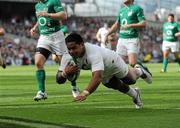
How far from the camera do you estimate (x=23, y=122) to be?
32.0ft

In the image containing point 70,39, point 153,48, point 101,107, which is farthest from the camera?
point 153,48

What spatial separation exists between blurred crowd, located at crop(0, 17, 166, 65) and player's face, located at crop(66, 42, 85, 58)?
35.7 m

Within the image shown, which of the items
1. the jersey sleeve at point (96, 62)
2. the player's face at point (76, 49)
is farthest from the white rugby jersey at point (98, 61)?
the player's face at point (76, 49)

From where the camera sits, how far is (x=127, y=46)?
17656 mm

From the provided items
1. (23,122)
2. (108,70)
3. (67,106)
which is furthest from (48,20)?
(23,122)

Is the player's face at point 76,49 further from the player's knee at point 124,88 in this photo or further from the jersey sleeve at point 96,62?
the player's knee at point 124,88

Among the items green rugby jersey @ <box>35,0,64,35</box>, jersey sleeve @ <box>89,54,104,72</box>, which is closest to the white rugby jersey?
jersey sleeve @ <box>89,54,104,72</box>

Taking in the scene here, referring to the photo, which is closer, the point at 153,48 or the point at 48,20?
the point at 48,20

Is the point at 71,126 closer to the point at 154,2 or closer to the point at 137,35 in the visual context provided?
the point at 137,35

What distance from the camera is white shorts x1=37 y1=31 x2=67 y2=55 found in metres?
14.7

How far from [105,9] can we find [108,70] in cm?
6033

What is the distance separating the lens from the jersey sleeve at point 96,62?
10.3 m

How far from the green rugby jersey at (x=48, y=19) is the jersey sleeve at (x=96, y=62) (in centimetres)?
417

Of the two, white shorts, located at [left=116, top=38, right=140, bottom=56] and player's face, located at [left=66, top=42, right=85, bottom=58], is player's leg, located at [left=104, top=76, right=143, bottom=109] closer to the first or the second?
player's face, located at [left=66, top=42, right=85, bottom=58]
